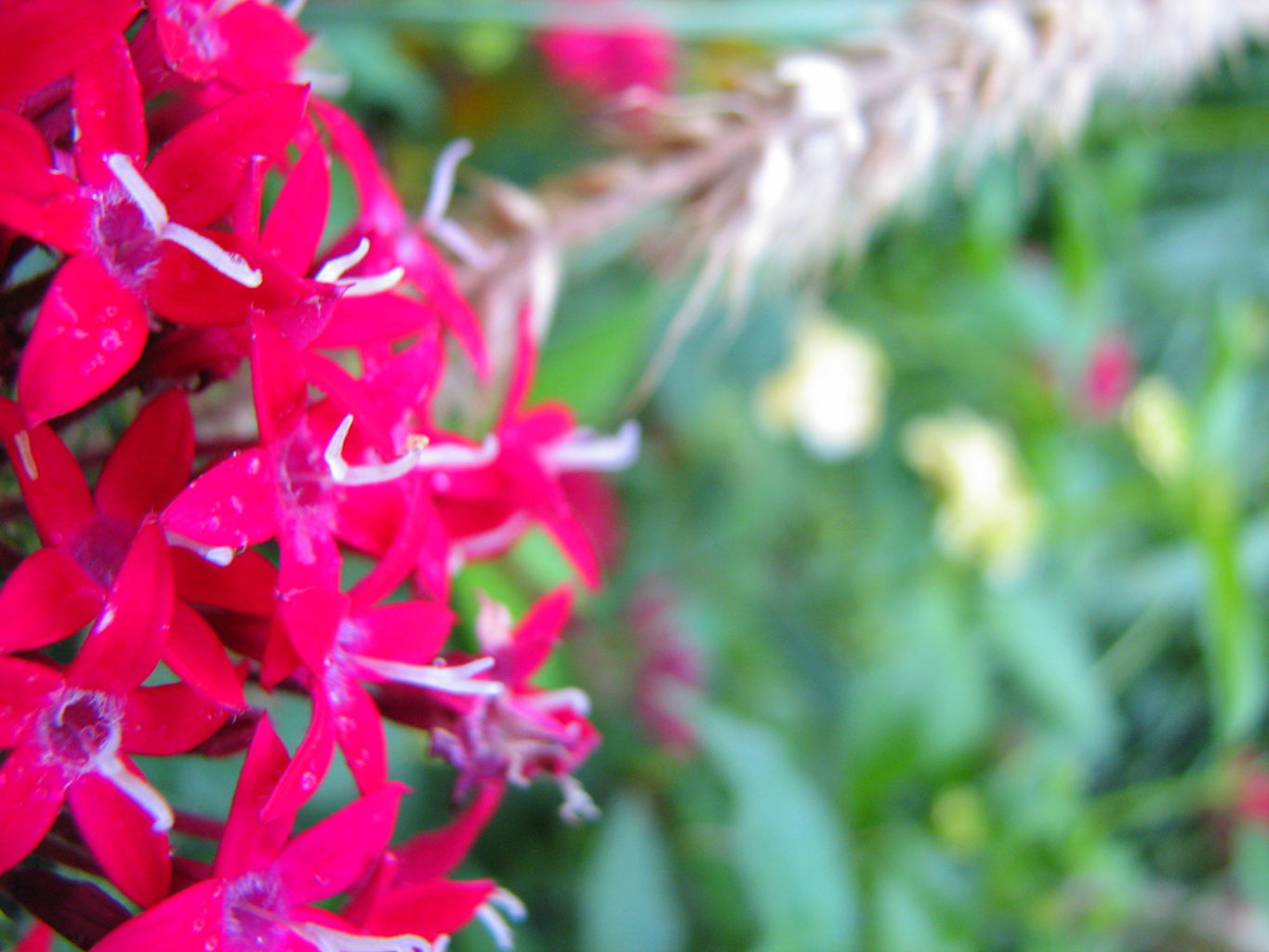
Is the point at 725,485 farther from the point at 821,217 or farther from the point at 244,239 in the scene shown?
the point at 244,239

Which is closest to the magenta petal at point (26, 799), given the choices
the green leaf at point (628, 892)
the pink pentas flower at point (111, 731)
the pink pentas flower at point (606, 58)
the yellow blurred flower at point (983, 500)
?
the pink pentas flower at point (111, 731)

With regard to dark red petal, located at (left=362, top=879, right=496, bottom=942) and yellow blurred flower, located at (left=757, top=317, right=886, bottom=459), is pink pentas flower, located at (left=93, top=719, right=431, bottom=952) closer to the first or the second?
dark red petal, located at (left=362, top=879, right=496, bottom=942)

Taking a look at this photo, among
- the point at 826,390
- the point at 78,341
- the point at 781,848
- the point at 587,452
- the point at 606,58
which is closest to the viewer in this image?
the point at 78,341

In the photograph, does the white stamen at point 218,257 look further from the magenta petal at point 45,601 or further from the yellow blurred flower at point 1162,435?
the yellow blurred flower at point 1162,435

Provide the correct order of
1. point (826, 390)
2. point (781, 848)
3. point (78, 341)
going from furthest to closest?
point (826, 390), point (781, 848), point (78, 341)

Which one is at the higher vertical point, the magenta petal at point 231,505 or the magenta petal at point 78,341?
the magenta petal at point 78,341

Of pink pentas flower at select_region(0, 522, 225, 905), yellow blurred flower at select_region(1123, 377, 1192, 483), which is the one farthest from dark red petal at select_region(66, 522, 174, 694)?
yellow blurred flower at select_region(1123, 377, 1192, 483)

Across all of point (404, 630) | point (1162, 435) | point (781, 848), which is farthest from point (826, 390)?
point (404, 630)

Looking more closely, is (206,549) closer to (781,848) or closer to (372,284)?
(372,284)
